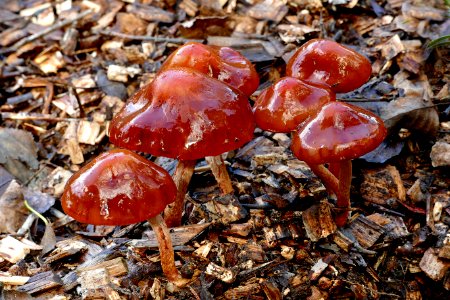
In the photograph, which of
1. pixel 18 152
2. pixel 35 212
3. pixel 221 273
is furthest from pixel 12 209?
pixel 221 273

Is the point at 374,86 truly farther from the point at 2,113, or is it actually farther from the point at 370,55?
the point at 2,113

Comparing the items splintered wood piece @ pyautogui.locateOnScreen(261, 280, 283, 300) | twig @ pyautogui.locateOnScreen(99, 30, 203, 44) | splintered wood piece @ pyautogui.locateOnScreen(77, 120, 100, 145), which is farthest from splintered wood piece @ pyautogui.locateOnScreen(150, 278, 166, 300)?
twig @ pyautogui.locateOnScreen(99, 30, 203, 44)

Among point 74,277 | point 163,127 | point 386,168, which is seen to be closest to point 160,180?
point 163,127

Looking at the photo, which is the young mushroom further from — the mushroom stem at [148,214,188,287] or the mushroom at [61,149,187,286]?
the mushroom stem at [148,214,188,287]

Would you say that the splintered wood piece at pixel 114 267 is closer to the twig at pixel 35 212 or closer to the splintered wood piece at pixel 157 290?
the splintered wood piece at pixel 157 290

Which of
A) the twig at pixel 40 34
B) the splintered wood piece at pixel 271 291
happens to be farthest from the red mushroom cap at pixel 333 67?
the twig at pixel 40 34

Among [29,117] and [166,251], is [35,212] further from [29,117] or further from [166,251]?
[166,251]
